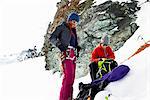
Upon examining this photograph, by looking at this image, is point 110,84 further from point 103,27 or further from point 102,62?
point 103,27

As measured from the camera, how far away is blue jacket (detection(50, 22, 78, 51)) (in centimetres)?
697

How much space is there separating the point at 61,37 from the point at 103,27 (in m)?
4.68

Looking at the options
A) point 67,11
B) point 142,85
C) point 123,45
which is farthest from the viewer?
point 67,11

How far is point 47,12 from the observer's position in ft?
89.5

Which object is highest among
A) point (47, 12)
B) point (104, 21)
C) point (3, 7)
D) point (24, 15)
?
point (3, 7)

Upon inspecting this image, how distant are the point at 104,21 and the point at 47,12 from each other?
52.4 feet

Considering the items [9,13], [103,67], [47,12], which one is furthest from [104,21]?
[9,13]

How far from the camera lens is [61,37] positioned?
7.04m

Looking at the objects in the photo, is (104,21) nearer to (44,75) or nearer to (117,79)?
(44,75)

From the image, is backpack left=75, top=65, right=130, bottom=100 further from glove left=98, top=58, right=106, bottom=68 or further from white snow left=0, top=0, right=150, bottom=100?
glove left=98, top=58, right=106, bottom=68

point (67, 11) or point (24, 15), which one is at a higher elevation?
point (24, 15)

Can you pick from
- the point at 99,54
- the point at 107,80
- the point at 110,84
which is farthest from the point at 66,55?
the point at 110,84

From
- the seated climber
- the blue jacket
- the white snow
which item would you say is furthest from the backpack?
the blue jacket

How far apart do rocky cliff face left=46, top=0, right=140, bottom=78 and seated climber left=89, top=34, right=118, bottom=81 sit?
277 cm
